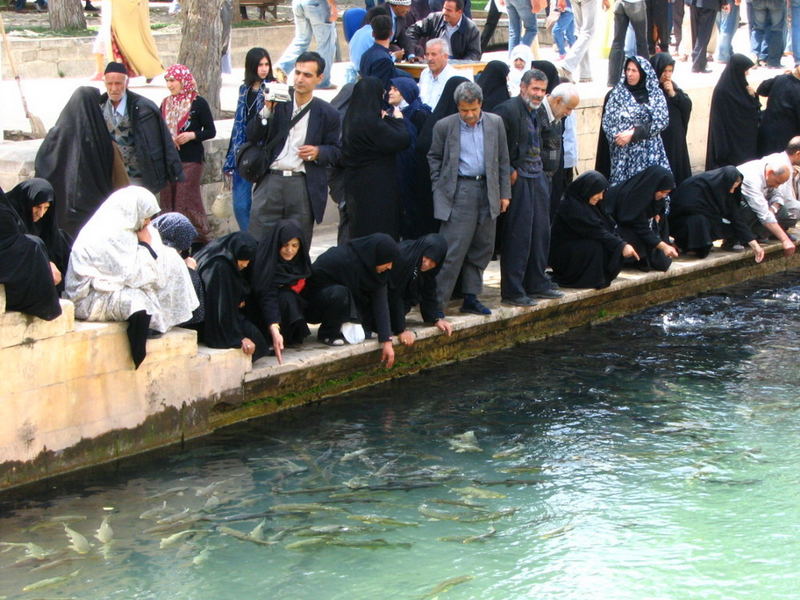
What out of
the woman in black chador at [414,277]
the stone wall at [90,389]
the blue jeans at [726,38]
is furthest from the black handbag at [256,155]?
the blue jeans at [726,38]

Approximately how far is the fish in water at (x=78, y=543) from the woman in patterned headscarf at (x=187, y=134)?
3605mm

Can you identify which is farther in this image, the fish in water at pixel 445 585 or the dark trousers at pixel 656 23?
the dark trousers at pixel 656 23

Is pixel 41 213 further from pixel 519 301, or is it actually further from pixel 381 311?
pixel 519 301

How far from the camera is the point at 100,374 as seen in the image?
23.2 feet

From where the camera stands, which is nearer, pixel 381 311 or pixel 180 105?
pixel 381 311

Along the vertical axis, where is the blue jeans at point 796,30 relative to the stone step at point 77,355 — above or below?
above

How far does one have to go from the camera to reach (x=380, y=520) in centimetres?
670

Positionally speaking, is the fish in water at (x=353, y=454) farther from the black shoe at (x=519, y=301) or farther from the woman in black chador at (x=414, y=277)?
the black shoe at (x=519, y=301)

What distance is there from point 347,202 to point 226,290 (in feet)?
5.79

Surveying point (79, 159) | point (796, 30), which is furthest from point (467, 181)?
point (796, 30)

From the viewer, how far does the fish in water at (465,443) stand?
7.68 m

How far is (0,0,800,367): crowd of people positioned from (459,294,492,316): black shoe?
0.01 meters

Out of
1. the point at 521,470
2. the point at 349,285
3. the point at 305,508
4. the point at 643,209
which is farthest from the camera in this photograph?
the point at 643,209

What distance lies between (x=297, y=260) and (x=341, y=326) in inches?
20.7
